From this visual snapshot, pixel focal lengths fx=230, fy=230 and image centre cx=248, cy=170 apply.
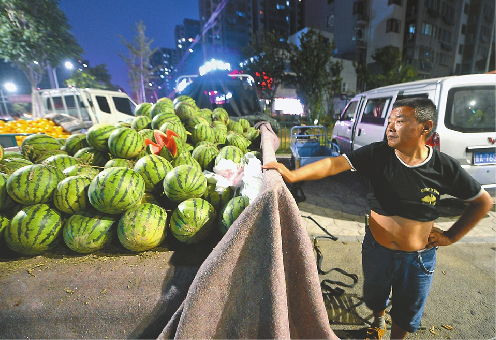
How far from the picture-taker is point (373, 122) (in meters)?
6.75

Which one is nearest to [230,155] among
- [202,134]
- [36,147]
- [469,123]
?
[202,134]

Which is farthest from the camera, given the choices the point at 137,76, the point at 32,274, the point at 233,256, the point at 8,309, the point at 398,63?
the point at 137,76

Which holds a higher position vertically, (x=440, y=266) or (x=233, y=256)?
(x=233, y=256)

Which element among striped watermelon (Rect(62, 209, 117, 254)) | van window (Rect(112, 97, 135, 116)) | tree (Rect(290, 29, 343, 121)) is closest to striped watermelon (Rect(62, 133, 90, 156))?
striped watermelon (Rect(62, 209, 117, 254))

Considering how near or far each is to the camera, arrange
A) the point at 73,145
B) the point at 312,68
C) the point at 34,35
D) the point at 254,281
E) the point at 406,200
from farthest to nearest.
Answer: the point at 312,68
the point at 34,35
the point at 73,145
the point at 406,200
the point at 254,281

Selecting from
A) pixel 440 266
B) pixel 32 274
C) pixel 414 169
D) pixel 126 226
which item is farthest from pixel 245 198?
pixel 440 266

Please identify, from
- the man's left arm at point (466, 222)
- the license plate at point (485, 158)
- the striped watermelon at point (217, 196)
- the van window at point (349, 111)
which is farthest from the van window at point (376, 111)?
the striped watermelon at point (217, 196)

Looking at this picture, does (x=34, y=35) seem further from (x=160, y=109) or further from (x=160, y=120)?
(x=160, y=120)

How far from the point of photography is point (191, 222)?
194cm

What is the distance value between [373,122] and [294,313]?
22.2 feet

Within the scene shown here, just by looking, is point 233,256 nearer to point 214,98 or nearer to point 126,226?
point 126,226

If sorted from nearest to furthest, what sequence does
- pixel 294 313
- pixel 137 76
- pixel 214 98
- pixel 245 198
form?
pixel 294 313 → pixel 245 198 → pixel 214 98 → pixel 137 76

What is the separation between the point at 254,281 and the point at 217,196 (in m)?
1.24

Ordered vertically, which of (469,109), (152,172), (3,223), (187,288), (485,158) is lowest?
(187,288)
